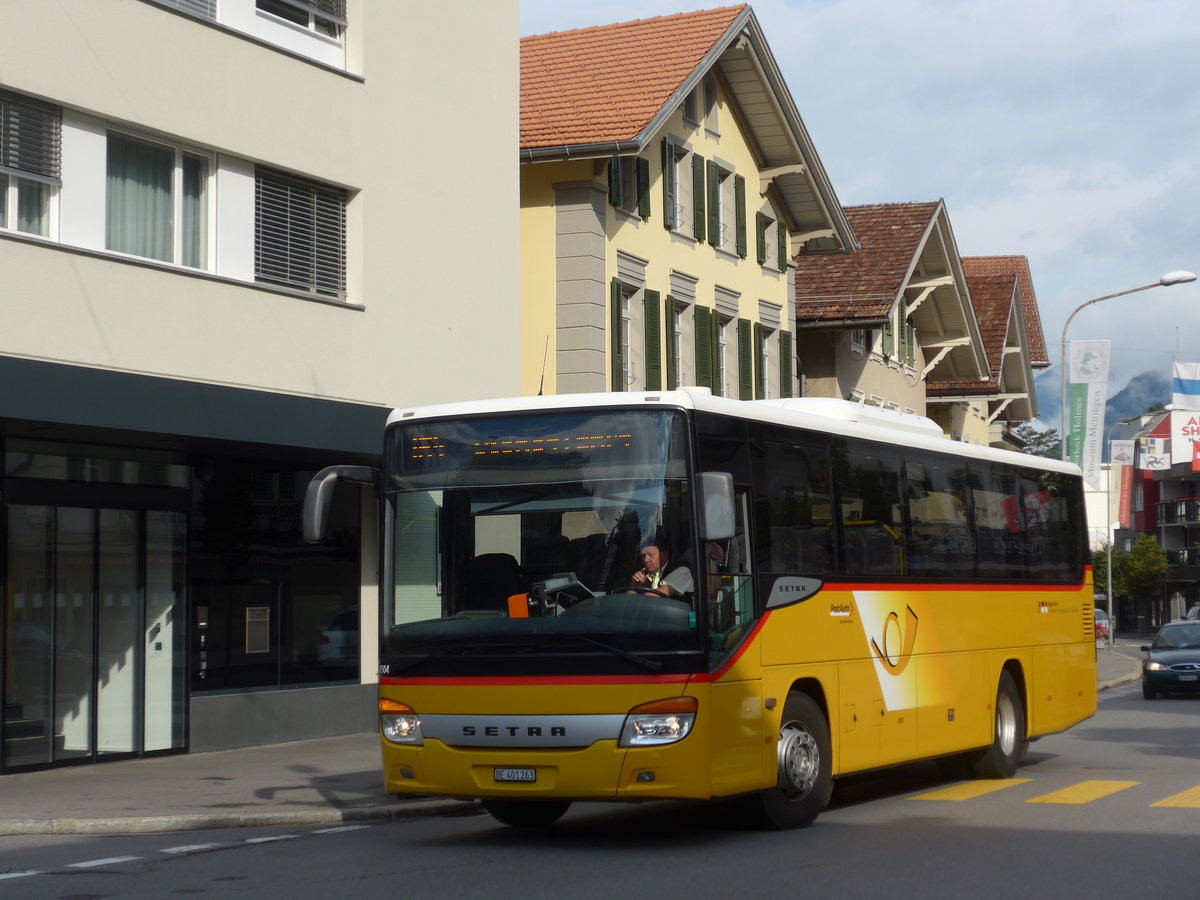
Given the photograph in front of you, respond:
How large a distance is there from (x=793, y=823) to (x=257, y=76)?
35.9ft

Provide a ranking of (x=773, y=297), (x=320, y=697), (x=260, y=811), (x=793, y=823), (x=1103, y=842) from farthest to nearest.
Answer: (x=773, y=297) → (x=320, y=697) → (x=260, y=811) → (x=793, y=823) → (x=1103, y=842)

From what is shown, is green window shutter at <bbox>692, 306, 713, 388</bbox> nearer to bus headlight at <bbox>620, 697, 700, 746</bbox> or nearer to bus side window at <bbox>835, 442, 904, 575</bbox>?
bus side window at <bbox>835, 442, 904, 575</bbox>

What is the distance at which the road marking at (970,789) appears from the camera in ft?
45.8

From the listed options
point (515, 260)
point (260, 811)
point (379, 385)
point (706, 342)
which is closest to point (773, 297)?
point (706, 342)

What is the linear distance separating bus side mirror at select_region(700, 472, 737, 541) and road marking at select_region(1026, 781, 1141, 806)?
4.62 metres

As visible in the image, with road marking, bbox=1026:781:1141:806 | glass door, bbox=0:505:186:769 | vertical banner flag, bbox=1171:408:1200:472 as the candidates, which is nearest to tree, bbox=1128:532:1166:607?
vertical banner flag, bbox=1171:408:1200:472

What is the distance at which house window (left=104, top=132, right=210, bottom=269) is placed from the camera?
1705 centimetres

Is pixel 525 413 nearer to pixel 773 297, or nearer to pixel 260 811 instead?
pixel 260 811

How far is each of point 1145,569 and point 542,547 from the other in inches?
3748

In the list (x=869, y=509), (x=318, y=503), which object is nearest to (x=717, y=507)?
(x=318, y=503)

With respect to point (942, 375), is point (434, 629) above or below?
below

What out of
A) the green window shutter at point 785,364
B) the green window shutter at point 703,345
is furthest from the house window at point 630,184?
the green window shutter at point 785,364

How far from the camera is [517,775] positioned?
34.4ft

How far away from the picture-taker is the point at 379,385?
66.6ft
